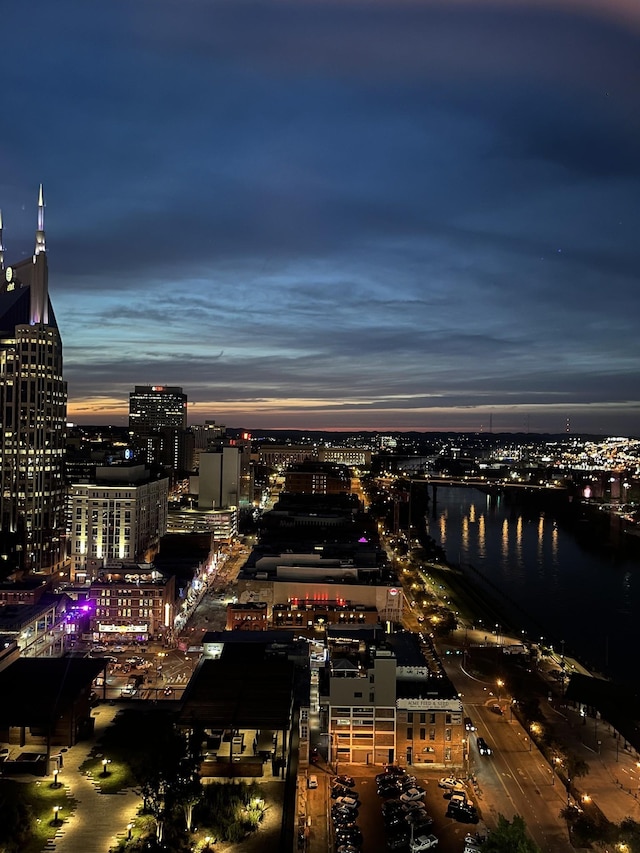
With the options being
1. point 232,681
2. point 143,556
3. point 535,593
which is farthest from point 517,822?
point 143,556

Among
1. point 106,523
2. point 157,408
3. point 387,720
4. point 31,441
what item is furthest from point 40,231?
point 157,408

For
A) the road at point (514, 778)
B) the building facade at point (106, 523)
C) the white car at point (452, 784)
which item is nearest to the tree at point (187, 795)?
the white car at point (452, 784)

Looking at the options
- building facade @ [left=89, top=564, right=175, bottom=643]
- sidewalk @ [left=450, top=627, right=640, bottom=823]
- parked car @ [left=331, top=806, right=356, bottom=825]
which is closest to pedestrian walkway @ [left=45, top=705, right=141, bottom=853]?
parked car @ [left=331, top=806, right=356, bottom=825]

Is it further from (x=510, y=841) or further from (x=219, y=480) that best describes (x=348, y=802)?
(x=219, y=480)

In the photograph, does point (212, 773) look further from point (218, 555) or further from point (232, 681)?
point (218, 555)

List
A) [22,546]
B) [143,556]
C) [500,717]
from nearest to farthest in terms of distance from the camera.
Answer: [500,717]
[22,546]
[143,556]

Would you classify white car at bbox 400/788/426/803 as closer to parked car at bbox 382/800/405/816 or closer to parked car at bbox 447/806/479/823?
parked car at bbox 382/800/405/816
